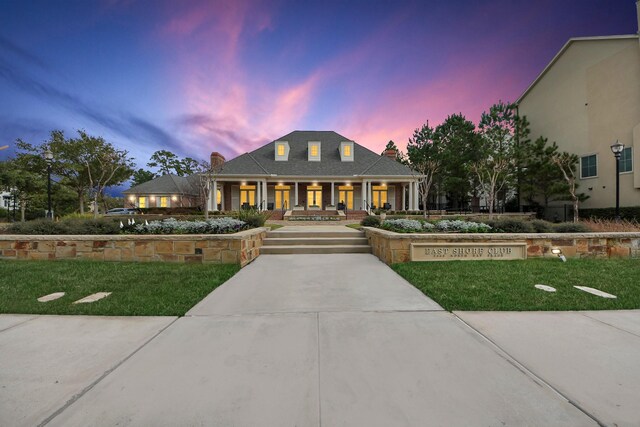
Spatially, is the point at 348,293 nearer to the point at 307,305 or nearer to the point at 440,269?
the point at 307,305

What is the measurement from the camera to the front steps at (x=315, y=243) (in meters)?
7.96

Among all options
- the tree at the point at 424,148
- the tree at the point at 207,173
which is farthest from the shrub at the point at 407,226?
the tree at the point at 424,148

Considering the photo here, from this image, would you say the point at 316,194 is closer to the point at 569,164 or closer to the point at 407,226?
the point at 407,226

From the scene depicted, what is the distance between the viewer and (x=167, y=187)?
108 ft

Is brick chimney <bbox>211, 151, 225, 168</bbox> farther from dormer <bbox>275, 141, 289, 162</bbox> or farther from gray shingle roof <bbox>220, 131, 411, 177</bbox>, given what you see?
dormer <bbox>275, 141, 289, 162</bbox>

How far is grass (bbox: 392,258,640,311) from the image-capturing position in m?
3.81

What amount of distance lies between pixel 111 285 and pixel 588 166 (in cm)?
2691

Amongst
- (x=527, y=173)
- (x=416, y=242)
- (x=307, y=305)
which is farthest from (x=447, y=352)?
(x=527, y=173)

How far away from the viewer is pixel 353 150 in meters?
25.6

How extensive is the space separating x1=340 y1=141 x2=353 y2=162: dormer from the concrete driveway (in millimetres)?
22068

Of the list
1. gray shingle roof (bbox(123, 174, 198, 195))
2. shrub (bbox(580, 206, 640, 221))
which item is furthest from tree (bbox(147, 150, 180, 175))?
shrub (bbox(580, 206, 640, 221))

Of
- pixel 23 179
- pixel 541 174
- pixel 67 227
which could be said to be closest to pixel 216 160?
pixel 23 179

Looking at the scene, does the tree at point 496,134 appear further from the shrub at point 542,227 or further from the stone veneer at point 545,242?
the stone veneer at point 545,242

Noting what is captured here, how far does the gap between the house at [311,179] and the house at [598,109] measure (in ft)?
37.7
